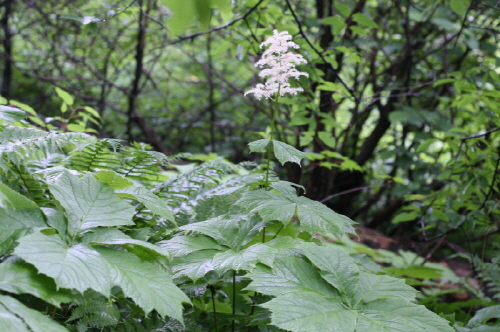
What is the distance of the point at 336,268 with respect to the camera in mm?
995

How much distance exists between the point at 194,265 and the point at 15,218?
426mm

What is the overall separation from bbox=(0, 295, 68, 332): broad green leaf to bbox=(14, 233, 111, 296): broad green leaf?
7cm

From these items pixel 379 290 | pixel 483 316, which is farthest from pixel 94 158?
pixel 483 316

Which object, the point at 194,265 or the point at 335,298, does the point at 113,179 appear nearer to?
the point at 194,265

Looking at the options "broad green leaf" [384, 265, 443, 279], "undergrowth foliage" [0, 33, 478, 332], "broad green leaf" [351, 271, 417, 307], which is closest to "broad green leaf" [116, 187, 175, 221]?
"undergrowth foliage" [0, 33, 478, 332]

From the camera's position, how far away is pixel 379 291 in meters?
0.99

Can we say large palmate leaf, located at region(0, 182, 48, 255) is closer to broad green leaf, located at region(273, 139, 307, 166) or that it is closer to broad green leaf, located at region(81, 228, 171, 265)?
broad green leaf, located at region(81, 228, 171, 265)

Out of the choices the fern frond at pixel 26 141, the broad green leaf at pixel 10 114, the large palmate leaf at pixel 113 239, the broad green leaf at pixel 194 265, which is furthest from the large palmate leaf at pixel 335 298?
the broad green leaf at pixel 10 114

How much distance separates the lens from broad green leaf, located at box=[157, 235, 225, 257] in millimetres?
1004

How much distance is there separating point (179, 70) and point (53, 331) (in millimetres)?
5252

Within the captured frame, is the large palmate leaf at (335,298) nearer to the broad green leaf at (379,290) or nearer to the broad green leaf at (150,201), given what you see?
the broad green leaf at (379,290)

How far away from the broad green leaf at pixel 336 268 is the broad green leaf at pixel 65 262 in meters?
0.51

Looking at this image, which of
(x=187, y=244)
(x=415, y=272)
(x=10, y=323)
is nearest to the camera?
(x=10, y=323)

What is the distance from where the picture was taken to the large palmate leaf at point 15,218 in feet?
2.61
